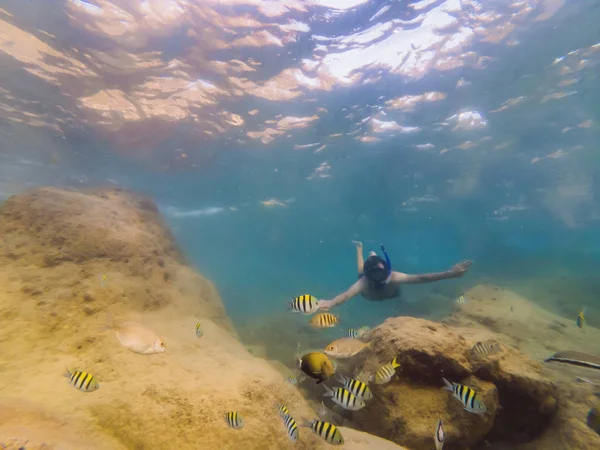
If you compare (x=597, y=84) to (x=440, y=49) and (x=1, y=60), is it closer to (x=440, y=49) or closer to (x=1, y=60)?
(x=440, y=49)

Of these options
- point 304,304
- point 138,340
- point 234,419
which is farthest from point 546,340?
point 138,340

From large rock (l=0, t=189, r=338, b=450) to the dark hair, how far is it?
4260mm

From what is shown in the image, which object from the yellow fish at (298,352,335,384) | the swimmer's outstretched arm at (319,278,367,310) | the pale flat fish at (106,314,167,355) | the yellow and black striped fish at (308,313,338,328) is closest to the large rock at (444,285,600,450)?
the swimmer's outstretched arm at (319,278,367,310)

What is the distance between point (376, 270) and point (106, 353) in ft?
23.2

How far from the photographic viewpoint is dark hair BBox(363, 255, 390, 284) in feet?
29.4

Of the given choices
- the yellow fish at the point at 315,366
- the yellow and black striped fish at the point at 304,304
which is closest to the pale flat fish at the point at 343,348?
the yellow and black striped fish at the point at 304,304

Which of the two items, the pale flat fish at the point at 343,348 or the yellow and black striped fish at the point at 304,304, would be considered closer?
the pale flat fish at the point at 343,348

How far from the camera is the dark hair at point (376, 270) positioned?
896 centimetres

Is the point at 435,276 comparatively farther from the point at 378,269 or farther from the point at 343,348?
the point at 343,348

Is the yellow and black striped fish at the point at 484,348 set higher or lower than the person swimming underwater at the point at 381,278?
lower

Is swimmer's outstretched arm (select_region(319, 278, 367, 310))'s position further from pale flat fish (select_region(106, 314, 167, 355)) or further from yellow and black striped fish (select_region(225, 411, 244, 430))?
pale flat fish (select_region(106, 314, 167, 355))

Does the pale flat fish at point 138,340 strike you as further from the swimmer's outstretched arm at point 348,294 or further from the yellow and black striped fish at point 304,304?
the swimmer's outstretched arm at point 348,294

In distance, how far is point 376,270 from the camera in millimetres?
8977

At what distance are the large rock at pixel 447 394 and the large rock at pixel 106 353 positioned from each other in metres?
1.55
